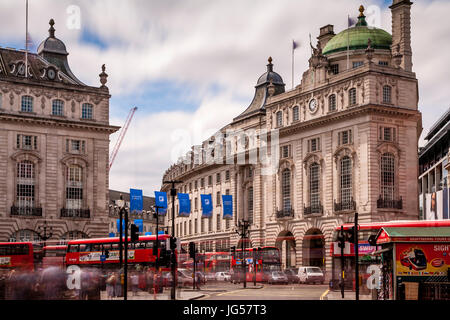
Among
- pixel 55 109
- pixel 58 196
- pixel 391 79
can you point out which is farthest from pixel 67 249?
pixel 391 79

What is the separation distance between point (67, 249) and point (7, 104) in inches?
873

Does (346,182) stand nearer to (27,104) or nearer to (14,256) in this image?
(14,256)

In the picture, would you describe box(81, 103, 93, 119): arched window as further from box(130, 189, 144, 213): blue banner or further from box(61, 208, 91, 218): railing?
box(130, 189, 144, 213): blue banner

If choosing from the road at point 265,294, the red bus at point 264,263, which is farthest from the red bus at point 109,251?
the red bus at point 264,263

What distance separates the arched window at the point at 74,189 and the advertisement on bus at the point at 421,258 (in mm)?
53647

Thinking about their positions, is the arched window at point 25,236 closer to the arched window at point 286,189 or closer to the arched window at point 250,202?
the arched window at point 286,189

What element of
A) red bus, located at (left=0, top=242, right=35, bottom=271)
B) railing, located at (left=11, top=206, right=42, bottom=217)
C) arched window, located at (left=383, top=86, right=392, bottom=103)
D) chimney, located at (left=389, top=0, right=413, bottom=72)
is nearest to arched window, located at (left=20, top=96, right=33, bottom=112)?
railing, located at (left=11, top=206, right=42, bottom=217)

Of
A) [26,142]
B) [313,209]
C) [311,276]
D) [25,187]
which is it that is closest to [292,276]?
[311,276]

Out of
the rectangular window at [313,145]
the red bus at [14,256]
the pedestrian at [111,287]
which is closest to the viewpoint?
the pedestrian at [111,287]

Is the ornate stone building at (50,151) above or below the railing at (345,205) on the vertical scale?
above

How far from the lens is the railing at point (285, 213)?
266ft

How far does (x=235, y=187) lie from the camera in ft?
322

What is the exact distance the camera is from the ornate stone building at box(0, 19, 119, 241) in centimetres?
7362

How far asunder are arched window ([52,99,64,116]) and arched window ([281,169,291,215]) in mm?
27008
